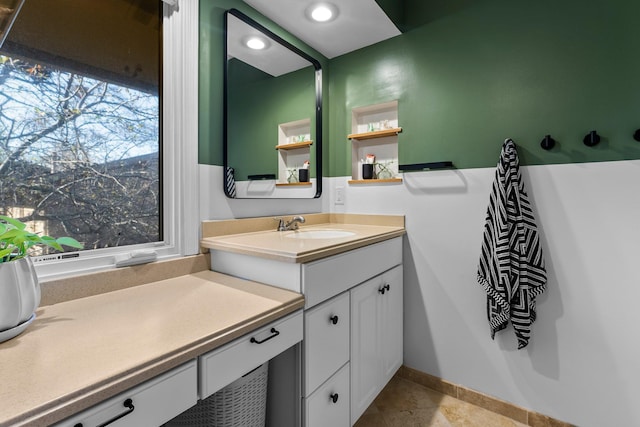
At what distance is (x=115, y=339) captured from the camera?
693mm

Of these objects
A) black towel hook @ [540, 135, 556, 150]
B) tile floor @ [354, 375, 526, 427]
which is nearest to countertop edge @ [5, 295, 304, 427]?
tile floor @ [354, 375, 526, 427]

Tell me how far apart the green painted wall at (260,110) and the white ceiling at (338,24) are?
0.21 m

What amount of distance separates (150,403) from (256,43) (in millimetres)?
1636

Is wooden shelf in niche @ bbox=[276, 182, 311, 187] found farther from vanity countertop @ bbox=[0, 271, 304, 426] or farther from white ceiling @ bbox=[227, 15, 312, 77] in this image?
vanity countertop @ bbox=[0, 271, 304, 426]

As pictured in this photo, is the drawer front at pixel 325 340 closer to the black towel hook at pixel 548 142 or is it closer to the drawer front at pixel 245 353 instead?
the drawer front at pixel 245 353

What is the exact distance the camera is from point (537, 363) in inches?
57.6

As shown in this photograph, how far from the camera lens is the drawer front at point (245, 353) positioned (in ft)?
2.42

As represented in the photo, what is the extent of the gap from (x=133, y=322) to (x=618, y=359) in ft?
6.32

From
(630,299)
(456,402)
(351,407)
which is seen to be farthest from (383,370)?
(630,299)

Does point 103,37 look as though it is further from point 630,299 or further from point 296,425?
point 630,299

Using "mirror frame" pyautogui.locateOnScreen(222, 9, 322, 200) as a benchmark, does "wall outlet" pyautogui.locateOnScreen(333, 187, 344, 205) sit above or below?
below

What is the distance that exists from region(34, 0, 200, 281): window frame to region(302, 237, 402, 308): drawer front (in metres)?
0.58

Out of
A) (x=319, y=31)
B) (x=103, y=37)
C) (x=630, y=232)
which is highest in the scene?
(x=319, y=31)

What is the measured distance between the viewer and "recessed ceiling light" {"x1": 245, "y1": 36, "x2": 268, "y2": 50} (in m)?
1.54
